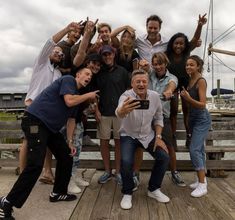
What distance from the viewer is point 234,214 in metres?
4.10

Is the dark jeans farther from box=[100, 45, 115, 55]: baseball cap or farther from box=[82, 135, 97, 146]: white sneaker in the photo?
box=[82, 135, 97, 146]: white sneaker

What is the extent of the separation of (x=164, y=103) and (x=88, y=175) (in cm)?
195

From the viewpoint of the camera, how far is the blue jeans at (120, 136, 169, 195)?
14.5 ft

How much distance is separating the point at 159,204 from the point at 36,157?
1.70 meters

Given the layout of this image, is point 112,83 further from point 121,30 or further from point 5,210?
point 5,210

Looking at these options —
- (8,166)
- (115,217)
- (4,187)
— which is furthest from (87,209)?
(8,166)

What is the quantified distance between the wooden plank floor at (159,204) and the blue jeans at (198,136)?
1.54 ft

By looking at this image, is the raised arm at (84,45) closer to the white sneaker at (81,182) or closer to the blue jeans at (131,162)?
the blue jeans at (131,162)

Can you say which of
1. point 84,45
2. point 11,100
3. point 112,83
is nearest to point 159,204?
point 112,83

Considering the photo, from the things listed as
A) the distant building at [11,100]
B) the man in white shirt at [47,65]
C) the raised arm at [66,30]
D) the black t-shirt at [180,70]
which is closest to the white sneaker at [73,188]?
the man in white shirt at [47,65]

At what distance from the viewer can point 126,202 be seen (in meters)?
4.37

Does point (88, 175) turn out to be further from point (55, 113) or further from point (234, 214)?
point (234, 214)

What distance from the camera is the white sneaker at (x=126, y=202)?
4.31m

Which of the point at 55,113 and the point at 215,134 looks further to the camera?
the point at 215,134
